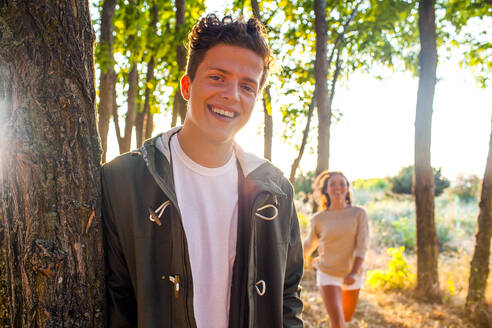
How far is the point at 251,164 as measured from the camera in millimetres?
2139

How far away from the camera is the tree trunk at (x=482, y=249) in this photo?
5758 mm

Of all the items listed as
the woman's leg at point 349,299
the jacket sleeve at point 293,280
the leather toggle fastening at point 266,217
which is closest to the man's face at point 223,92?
the leather toggle fastening at point 266,217

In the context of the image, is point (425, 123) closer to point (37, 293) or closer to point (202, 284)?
point (202, 284)

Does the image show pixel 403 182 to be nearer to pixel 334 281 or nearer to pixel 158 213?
pixel 334 281

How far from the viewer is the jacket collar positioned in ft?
6.18

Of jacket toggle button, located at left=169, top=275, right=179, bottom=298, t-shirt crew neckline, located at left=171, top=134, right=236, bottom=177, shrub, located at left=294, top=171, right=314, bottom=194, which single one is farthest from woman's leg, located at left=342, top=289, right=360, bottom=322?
shrub, located at left=294, top=171, right=314, bottom=194

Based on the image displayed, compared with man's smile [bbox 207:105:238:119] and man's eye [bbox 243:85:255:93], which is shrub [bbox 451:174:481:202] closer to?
man's eye [bbox 243:85:255:93]

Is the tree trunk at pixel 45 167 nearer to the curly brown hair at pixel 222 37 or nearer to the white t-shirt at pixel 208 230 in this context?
the white t-shirt at pixel 208 230

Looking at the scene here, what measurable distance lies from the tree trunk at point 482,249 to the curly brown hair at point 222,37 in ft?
16.8

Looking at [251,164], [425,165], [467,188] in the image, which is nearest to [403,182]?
[467,188]

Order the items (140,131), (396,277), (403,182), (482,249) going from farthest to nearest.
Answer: (403,182), (140,131), (396,277), (482,249)

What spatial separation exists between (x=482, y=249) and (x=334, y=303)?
2985 millimetres

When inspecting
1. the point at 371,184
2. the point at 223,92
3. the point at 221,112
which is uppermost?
the point at 223,92

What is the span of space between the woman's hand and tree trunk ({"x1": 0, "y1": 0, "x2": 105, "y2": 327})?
3839 millimetres
